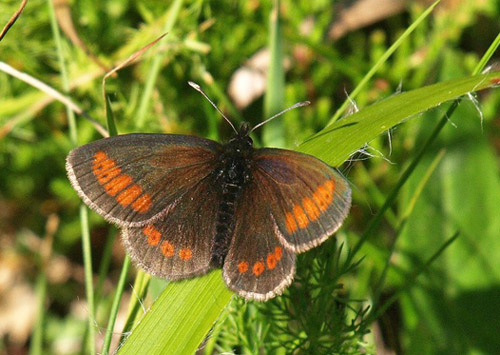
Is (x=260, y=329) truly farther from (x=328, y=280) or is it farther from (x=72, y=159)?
(x=72, y=159)

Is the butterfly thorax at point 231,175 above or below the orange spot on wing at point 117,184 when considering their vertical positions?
below

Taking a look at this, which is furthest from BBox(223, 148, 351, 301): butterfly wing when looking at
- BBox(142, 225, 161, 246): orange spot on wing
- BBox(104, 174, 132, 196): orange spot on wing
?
BBox(104, 174, 132, 196): orange spot on wing

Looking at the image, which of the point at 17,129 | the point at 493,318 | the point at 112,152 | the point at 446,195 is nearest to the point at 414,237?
the point at 446,195

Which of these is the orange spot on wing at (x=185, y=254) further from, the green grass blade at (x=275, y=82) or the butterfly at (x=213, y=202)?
the green grass blade at (x=275, y=82)

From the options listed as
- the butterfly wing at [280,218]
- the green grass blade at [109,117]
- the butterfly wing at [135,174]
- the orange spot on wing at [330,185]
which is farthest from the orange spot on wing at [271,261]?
the green grass blade at [109,117]

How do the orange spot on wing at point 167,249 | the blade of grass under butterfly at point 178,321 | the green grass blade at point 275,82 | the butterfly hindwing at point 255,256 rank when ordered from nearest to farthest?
the blade of grass under butterfly at point 178,321 → the butterfly hindwing at point 255,256 → the orange spot on wing at point 167,249 → the green grass blade at point 275,82

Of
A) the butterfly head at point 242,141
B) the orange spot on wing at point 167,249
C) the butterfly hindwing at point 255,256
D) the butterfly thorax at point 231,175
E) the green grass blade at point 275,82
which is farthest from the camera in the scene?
the green grass blade at point 275,82

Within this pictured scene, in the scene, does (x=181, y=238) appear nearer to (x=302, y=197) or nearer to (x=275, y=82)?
(x=302, y=197)
